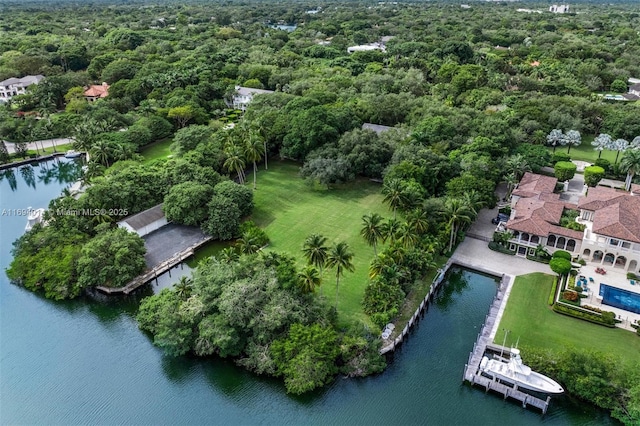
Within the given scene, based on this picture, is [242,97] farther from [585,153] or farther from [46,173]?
[585,153]

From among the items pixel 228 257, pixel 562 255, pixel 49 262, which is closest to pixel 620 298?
pixel 562 255

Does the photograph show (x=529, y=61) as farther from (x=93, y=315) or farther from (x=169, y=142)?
(x=93, y=315)

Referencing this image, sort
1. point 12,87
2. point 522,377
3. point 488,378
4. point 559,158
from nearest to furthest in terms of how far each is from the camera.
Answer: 1. point 522,377
2. point 488,378
3. point 559,158
4. point 12,87

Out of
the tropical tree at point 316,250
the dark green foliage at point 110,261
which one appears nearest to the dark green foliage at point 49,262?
the dark green foliage at point 110,261

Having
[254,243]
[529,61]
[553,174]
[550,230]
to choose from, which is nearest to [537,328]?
[550,230]

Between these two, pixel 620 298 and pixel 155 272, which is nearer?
pixel 620 298

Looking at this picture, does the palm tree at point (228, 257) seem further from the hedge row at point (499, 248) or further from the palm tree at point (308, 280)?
the hedge row at point (499, 248)

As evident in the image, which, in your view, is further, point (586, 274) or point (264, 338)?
point (586, 274)
